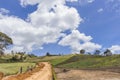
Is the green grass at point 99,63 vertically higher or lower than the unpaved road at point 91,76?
higher

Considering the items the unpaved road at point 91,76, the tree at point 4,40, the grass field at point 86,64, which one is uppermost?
the tree at point 4,40

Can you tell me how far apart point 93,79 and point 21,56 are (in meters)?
82.0

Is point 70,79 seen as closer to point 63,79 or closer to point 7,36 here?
point 63,79

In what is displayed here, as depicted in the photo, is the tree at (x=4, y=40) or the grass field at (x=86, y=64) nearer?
the grass field at (x=86, y=64)

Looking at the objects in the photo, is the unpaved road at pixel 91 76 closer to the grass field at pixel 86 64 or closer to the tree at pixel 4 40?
the grass field at pixel 86 64

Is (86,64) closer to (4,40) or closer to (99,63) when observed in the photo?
(99,63)

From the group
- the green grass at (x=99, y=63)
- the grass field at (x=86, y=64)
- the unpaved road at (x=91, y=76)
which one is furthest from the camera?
the green grass at (x=99, y=63)

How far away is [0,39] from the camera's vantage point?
10631 centimetres

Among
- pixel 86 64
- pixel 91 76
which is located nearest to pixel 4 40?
pixel 86 64

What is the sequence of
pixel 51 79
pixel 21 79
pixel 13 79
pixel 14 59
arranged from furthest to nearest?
pixel 14 59 < pixel 51 79 < pixel 21 79 < pixel 13 79

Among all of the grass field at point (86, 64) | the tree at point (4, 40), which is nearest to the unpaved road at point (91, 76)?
the grass field at point (86, 64)

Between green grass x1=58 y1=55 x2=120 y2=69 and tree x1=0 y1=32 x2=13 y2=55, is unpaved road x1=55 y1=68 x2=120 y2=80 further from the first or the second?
tree x1=0 y1=32 x2=13 y2=55

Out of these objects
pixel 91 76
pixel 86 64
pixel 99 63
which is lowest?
pixel 91 76

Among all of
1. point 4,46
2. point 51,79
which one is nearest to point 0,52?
point 4,46
